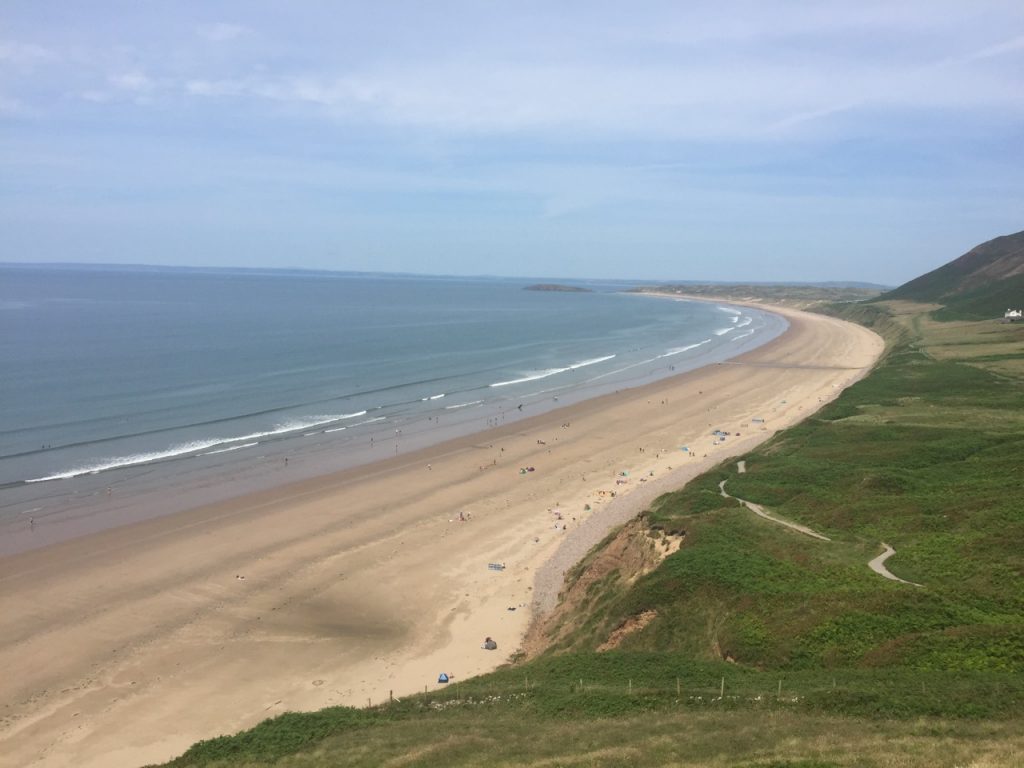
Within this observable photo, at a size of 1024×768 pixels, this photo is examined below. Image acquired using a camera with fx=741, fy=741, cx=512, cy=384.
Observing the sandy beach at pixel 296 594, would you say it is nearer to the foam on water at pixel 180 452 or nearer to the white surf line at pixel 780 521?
the white surf line at pixel 780 521

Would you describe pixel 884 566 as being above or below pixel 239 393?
above

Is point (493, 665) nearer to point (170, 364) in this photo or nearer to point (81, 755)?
point (81, 755)

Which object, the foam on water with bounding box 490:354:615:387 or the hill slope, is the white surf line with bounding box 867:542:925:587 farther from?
the hill slope

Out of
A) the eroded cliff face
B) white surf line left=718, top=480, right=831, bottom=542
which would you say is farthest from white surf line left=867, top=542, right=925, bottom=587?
the eroded cliff face

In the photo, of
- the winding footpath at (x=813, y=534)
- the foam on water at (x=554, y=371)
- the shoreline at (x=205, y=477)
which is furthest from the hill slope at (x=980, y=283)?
the winding footpath at (x=813, y=534)

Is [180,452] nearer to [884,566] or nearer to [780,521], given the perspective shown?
[780,521]

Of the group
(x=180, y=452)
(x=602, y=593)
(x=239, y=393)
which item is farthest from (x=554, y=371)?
(x=602, y=593)

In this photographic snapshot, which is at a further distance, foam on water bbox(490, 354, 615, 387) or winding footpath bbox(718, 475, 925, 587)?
foam on water bbox(490, 354, 615, 387)

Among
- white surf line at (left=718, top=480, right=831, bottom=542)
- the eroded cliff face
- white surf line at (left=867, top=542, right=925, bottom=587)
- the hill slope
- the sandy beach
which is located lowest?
the sandy beach
